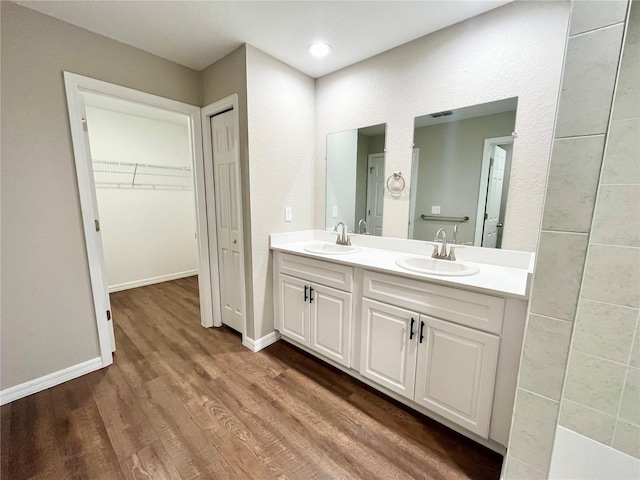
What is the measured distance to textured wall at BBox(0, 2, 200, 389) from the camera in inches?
61.3

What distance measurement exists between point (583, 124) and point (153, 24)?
92.0 inches

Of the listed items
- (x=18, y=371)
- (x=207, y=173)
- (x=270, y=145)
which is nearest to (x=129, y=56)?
(x=207, y=173)

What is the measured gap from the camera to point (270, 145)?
84.4 inches

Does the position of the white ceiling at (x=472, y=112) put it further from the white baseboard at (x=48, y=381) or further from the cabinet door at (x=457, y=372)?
the white baseboard at (x=48, y=381)

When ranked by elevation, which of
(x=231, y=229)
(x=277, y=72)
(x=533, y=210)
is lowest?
(x=231, y=229)

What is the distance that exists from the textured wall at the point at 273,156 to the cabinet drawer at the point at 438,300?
96cm

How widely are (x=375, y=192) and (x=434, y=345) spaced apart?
1227 mm

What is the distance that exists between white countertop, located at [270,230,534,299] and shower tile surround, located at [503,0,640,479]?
23 centimetres

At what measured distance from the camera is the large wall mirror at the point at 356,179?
7.04ft

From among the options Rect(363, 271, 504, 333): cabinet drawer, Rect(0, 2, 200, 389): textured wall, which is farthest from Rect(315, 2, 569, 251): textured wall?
Rect(0, 2, 200, 389): textured wall

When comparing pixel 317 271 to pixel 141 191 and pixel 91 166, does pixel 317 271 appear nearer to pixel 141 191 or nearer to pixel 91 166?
pixel 91 166

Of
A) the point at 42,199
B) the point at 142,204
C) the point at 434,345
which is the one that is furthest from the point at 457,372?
the point at 142,204

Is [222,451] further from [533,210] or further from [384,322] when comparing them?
[533,210]

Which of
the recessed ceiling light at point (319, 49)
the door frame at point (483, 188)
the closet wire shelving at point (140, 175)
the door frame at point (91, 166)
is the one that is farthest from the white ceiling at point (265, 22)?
the closet wire shelving at point (140, 175)
